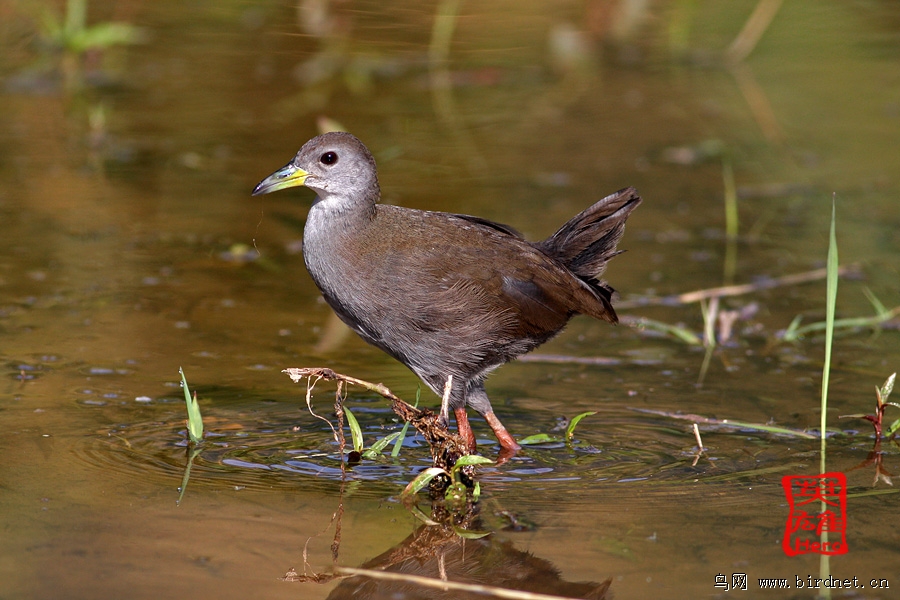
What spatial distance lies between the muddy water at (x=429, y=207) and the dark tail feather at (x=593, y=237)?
511 millimetres

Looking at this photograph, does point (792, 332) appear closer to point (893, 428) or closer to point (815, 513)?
point (893, 428)

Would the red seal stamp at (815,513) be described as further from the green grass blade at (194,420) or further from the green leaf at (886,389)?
the green grass blade at (194,420)

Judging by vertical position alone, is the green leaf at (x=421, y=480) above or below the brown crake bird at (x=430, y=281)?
below

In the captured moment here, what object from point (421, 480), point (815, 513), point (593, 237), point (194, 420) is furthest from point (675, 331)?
point (194, 420)

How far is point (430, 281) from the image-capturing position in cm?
430

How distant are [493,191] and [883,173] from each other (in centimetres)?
252

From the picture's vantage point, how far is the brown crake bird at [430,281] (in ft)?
14.1

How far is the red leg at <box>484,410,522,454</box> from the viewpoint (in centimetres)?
434

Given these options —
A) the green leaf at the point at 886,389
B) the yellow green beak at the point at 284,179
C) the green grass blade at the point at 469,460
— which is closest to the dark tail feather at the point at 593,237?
the yellow green beak at the point at 284,179

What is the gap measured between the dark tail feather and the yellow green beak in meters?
0.96

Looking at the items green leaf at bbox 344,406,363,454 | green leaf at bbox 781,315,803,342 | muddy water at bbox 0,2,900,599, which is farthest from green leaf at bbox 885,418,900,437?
green leaf at bbox 344,406,363,454

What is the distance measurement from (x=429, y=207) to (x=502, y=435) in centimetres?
280

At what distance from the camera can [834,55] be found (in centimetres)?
1079

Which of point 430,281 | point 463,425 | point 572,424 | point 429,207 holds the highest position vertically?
point 430,281
